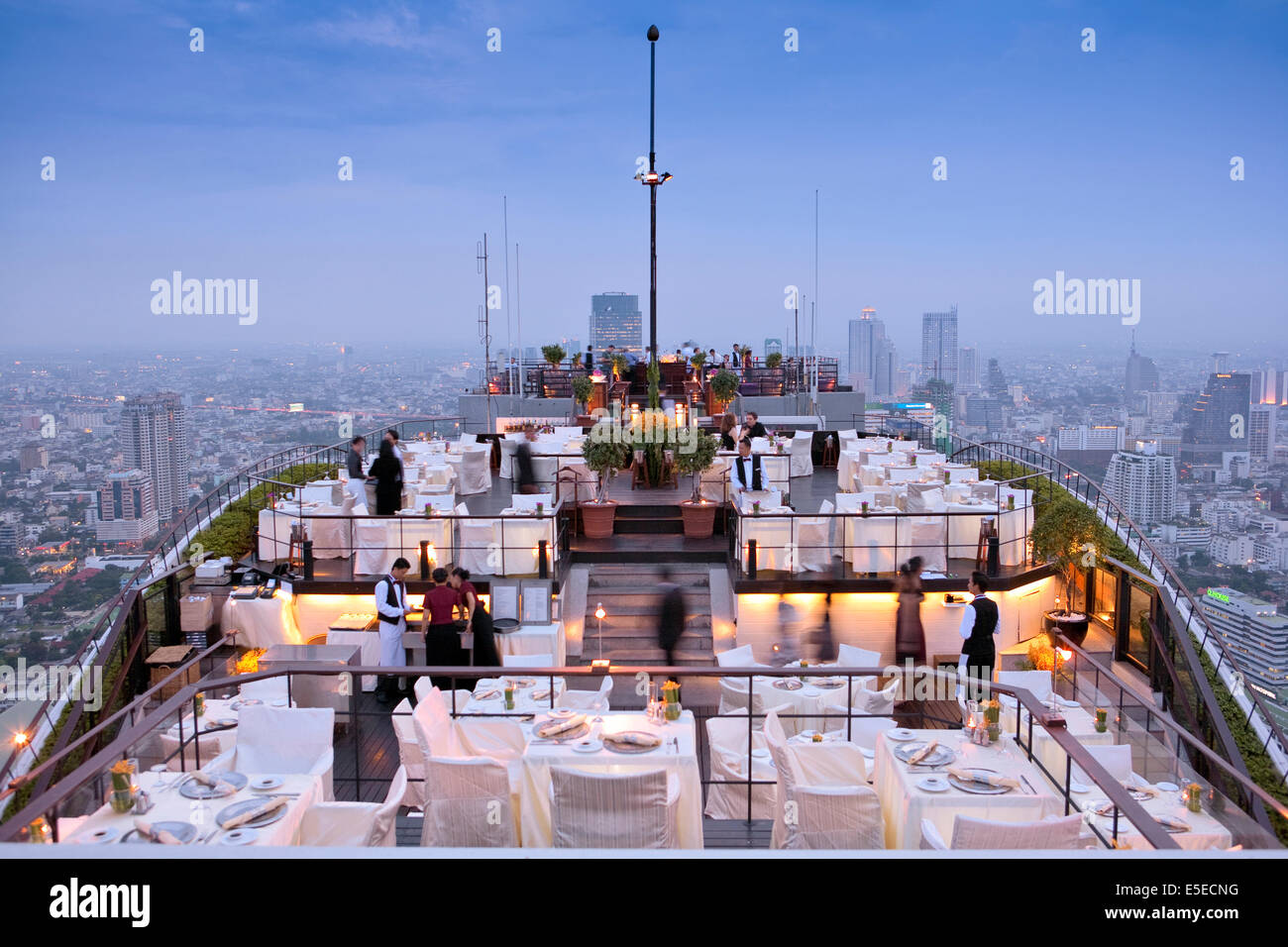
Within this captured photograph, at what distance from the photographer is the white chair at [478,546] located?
11.4m

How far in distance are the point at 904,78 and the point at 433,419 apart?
49.5ft

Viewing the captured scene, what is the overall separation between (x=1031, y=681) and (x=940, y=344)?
134ft

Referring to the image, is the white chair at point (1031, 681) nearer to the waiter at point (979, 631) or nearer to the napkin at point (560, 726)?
the waiter at point (979, 631)

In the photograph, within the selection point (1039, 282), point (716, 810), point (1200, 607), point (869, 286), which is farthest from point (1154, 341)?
point (869, 286)

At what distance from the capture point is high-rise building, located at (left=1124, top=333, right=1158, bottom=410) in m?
16.6

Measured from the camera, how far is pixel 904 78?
24234 mm

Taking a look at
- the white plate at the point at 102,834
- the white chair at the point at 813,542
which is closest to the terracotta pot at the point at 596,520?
the white chair at the point at 813,542

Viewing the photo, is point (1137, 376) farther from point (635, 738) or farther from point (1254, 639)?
point (635, 738)

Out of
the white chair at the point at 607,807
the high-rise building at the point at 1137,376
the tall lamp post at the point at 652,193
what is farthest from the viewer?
the high-rise building at the point at 1137,376

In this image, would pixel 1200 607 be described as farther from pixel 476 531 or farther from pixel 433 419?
pixel 433 419

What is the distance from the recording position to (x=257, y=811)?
4.38 metres

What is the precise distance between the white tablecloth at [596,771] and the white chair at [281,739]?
5.39 feet

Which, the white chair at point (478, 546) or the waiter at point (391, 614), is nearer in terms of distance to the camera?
the waiter at point (391, 614)

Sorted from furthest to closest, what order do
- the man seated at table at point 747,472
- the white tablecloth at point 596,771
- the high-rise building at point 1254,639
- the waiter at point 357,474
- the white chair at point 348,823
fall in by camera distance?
the waiter at point 357,474 → the man seated at table at point 747,472 → the high-rise building at point 1254,639 → the white tablecloth at point 596,771 → the white chair at point 348,823
